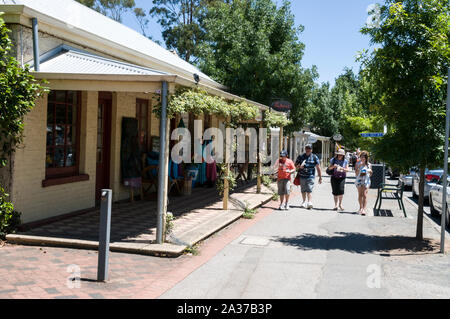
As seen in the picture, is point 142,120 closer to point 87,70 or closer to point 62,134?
point 62,134

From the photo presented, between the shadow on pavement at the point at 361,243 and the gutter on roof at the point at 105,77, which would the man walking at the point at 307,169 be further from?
the gutter on roof at the point at 105,77

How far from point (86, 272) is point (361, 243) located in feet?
16.3

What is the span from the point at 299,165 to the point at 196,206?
123 inches

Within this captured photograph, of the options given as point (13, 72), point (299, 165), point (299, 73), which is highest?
point (299, 73)

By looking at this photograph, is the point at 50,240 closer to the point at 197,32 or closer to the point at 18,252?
the point at 18,252

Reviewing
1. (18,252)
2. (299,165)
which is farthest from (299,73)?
(18,252)

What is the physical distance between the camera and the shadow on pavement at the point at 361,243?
26.8ft

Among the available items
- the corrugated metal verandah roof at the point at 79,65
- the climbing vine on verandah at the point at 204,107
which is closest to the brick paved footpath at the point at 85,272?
the climbing vine on verandah at the point at 204,107

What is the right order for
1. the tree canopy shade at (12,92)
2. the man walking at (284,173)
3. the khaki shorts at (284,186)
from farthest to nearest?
the khaki shorts at (284,186) → the man walking at (284,173) → the tree canopy shade at (12,92)

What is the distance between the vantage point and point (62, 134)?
9625mm

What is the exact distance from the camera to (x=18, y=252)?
702 centimetres

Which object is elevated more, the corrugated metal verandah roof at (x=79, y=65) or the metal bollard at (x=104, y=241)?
the corrugated metal verandah roof at (x=79, y=65)

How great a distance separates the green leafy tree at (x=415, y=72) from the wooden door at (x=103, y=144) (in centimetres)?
629

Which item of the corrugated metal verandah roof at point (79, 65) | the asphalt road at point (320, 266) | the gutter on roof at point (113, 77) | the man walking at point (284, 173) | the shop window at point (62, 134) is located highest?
the corrugated metal verandah roof at point (79, 65)
